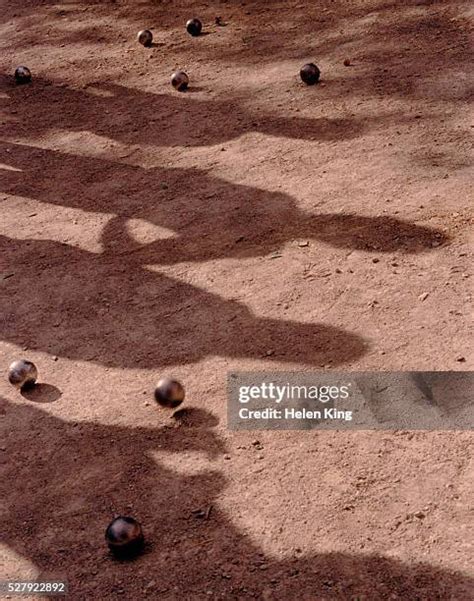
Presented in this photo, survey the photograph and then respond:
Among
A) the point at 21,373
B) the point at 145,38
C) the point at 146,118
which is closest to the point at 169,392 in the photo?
the point at 21,373

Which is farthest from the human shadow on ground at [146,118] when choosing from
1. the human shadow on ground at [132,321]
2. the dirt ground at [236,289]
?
the human shadow on ground at [132,321]

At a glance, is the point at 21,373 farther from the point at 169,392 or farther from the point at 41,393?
the point at 169,392

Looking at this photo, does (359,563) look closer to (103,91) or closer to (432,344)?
(432,344)

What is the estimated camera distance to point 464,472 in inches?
219

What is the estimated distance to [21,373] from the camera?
668 cm

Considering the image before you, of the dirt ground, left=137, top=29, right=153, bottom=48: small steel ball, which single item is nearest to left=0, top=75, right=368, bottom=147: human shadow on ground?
the dirt ground

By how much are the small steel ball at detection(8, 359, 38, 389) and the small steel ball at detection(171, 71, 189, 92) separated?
541cm

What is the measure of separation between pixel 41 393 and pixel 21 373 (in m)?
0.22

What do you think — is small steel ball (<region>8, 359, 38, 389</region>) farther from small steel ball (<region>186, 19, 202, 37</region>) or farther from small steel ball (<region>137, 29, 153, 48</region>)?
small steel ball (<region>186, 19, 202, 37</region>)

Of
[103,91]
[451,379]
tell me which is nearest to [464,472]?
[451,379]

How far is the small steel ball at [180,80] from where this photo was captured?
36.2ft

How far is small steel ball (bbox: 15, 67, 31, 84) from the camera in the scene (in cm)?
1205
